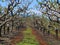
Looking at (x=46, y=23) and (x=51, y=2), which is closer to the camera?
(x=51, y=2)

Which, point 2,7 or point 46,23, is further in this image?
point 46,23

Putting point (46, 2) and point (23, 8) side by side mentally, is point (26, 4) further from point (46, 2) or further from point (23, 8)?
point (46, 2)

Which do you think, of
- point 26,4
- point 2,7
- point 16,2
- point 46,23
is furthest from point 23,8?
point 46,23

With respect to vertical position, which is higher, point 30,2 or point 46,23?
point 30,2

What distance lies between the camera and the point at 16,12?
4422 cm

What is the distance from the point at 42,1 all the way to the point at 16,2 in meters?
8.69

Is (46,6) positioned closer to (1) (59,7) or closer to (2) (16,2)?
(1) (59,7)

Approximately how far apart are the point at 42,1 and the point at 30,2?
50.3 ft

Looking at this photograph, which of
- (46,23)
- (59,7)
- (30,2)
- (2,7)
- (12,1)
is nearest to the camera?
(59,7)

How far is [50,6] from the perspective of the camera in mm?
28062

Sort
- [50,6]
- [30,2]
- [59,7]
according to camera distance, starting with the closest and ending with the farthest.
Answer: [59,7] < [50,6] < [30,2]

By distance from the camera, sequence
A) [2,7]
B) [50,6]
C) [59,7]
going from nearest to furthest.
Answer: [59,7]
[50,6]
[2,7]

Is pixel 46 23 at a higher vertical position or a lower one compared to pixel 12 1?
lower

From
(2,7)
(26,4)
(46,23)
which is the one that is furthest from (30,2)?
(46,23)
